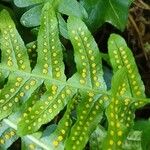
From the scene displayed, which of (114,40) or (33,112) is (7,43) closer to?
(33,112)

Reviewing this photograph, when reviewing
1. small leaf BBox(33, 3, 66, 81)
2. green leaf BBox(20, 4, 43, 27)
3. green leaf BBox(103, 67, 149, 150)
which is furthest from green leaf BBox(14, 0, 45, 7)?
green leaf BBox(103, 67, 149, 150)

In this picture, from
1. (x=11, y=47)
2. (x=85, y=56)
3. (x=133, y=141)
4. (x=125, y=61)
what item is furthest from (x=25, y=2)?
(x=133, y=141)

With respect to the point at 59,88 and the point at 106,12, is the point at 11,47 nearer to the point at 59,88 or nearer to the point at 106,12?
the point at 59,88

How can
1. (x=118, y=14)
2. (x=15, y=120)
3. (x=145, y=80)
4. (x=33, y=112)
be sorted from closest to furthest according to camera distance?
(x=33, y=112) → (x=15, y=120) → (x=118, y=14) → (x=145, y=80)

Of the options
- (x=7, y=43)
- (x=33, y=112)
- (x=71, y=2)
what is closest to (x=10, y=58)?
(x=7, y=43)

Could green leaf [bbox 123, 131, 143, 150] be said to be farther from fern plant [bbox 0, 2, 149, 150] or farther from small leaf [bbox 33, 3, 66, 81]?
small leaf [bbox 33, 3, 66, 81]
